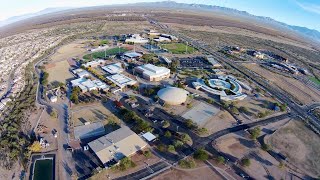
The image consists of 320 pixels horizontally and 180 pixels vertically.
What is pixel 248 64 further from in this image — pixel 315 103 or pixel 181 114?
pixel 181 114

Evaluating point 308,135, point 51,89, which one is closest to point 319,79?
point 308,135

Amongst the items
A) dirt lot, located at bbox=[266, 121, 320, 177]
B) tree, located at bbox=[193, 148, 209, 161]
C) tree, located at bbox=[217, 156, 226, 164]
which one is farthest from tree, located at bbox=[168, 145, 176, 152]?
dirt lot, located at bbox=[266, 121, 320, 177]

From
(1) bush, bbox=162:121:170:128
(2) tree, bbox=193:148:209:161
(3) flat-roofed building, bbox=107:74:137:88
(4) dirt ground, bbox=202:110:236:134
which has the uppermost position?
(3) flat-roofed building, bbox=107:74:137:88

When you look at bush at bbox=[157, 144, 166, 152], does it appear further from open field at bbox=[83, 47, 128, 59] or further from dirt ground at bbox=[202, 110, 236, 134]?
open field at bbox=[83, 47, 128, 59]

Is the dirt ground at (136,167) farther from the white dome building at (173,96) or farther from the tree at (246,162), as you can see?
the white dome building at (173,96)

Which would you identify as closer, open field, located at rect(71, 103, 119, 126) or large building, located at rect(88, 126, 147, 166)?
large building, located at rect(88, 126, 147, 166)

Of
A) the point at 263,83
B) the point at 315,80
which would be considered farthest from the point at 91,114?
the point at 315,80

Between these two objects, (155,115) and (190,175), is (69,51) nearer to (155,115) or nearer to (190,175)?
(155,115)
